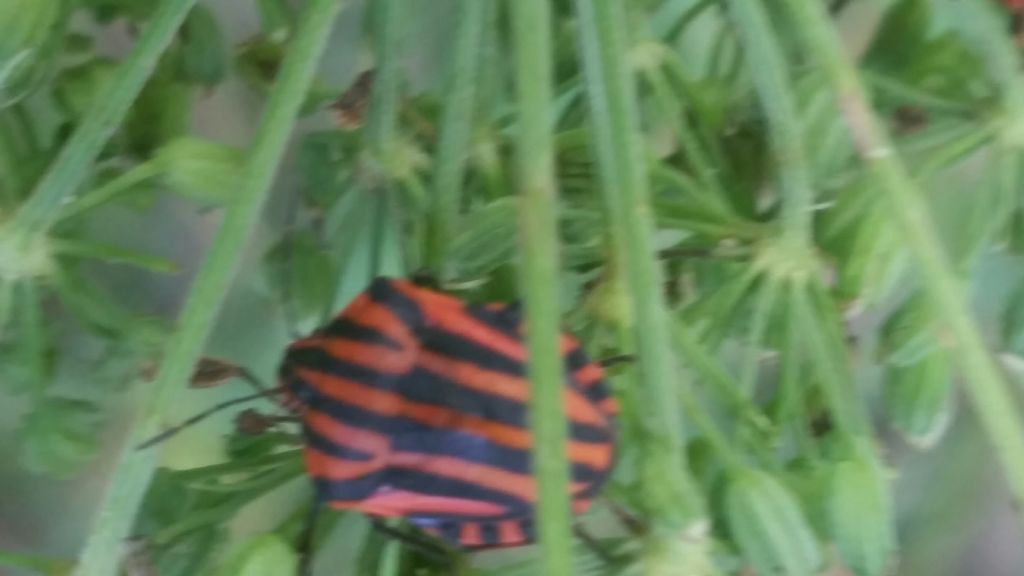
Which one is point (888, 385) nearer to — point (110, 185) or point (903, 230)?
point (903, 230)

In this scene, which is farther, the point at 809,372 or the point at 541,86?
the point at 809,372

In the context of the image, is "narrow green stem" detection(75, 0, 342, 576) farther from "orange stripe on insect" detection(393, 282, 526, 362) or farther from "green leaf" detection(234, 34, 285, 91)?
"green leaf" detection(234, 34, 285, 91)

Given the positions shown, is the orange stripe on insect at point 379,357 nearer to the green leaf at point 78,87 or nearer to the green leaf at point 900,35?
the green leaf at point 78,87

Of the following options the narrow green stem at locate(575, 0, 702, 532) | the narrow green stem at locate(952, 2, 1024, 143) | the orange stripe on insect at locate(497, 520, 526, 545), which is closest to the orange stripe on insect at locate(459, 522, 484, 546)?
the orange stripe on insect at locate(497, 520, 526, 545)

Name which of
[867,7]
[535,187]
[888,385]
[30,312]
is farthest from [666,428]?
[867,7]

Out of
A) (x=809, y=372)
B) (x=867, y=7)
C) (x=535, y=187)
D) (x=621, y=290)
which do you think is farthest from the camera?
(x=867, y=7)

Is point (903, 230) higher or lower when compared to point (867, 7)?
lower
